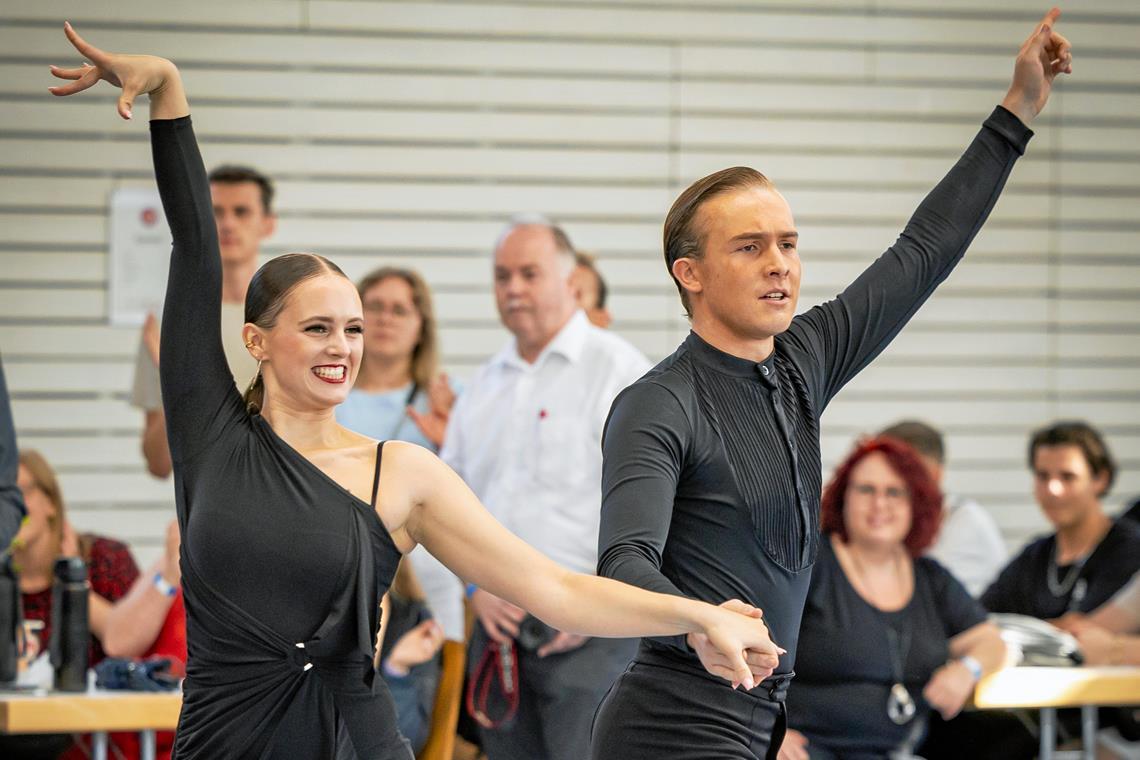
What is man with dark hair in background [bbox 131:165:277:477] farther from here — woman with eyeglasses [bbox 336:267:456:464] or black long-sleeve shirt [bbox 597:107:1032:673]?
black long-sleeve shirt [bbox 597:107:1032:673]

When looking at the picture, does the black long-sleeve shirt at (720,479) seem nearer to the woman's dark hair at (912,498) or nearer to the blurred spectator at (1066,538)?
the woman's dark hair at (912,498)

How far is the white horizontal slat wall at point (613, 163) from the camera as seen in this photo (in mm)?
7137

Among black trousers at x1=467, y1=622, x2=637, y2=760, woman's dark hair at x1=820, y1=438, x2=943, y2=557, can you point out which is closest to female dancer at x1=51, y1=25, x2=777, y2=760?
black trousers at x1=467, y1=622, x2=637, y2=760

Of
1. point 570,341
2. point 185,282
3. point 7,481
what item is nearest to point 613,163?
point 570,341

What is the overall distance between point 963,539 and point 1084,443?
0.75 metres

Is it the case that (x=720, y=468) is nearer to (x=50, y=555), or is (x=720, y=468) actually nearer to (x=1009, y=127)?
(x=1009, y=127)

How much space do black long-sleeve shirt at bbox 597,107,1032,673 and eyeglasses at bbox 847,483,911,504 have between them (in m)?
2.12

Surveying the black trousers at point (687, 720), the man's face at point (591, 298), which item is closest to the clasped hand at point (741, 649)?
the black trousers at point (687, 720)

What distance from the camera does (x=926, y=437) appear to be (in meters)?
6.48

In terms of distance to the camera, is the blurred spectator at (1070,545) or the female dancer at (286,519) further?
the blurred spectator at (1070,545)

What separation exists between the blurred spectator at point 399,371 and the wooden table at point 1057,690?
1.80 m

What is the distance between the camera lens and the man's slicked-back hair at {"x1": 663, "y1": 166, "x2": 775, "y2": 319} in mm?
2609

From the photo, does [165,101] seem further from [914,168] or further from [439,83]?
[914,168]

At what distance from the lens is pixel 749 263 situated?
256 centimetres
